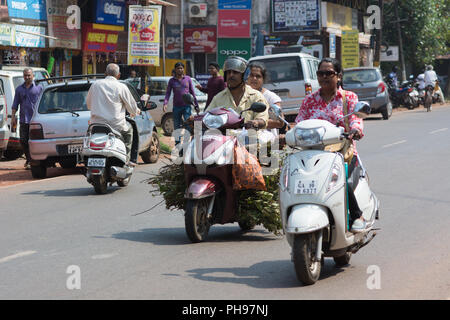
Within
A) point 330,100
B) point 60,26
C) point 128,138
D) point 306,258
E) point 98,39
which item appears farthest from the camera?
point 98,39

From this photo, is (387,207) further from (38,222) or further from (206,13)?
(206,13)

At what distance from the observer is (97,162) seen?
11.8 meters

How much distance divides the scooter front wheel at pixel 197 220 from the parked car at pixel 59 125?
648 cm

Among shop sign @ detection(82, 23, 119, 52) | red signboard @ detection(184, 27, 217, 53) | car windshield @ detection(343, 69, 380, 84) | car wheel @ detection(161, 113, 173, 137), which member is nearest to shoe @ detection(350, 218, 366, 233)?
car wheel @ detection(161, 113, 173, 137)

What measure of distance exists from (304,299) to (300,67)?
714 inches

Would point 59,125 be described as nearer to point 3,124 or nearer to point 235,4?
point 3,124

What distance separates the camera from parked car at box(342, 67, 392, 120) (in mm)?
28766

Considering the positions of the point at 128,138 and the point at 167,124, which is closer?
the point at 128,138

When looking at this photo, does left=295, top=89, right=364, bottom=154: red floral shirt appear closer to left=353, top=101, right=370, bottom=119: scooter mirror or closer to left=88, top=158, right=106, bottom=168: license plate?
left=353, top=101, right=370, bottom=119: scooter mirror

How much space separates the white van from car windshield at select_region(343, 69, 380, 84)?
5861mm

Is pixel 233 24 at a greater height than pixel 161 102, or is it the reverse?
pixel 233 24

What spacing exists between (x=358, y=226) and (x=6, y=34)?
739 inches

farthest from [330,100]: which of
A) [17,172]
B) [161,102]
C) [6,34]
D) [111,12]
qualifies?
[111,12]

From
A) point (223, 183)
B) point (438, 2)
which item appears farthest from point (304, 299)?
point (438, 2)
